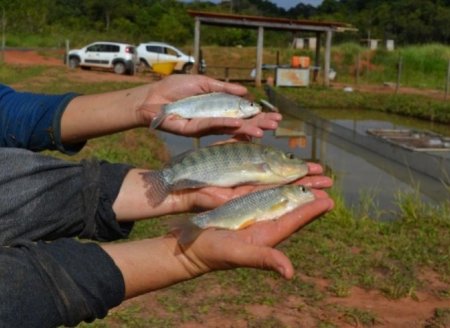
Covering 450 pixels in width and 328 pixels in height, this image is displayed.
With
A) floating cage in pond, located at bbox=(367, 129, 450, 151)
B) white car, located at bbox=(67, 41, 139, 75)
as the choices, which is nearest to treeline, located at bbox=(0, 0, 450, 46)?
white car, located at bbox=(67, 41, 139, 75)

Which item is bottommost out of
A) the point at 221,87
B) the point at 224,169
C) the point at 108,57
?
the point at 108,57

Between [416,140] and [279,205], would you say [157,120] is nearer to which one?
[279,205]

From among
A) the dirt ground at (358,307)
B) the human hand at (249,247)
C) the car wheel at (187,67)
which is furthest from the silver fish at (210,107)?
the car wheel at (187,67)

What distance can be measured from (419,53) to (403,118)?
51.5 feet

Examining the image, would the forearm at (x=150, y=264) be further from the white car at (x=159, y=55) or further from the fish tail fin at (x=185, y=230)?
the white car at (x=159, y=55)

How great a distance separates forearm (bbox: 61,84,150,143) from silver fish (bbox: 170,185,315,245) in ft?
2.45

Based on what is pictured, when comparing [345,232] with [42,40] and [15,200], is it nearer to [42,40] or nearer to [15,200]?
[15,200]

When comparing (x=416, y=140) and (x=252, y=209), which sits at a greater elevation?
(x=252, y=209)

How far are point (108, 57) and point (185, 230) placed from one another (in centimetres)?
3076

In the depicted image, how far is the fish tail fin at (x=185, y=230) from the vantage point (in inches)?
91.2

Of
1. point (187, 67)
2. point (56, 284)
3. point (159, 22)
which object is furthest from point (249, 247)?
point (159, 22)

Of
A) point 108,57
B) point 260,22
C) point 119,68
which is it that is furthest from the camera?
point 108,57

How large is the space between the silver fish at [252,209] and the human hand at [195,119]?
36cm

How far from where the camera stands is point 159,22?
183ft
